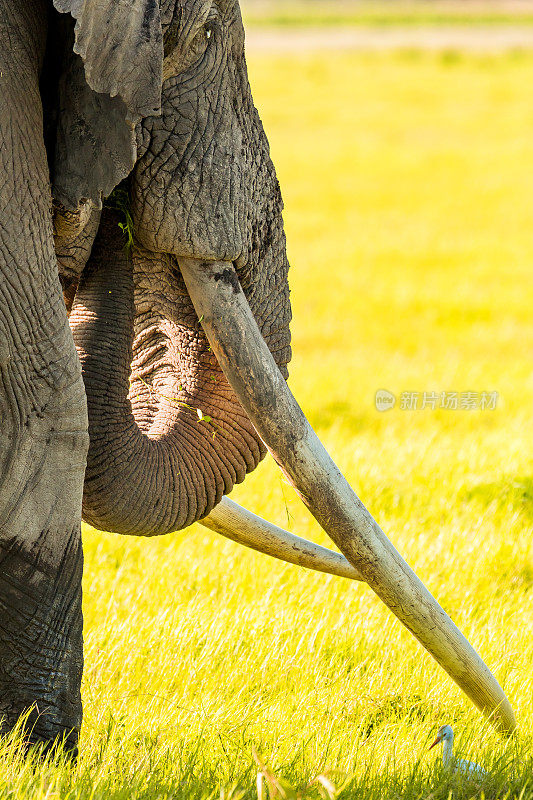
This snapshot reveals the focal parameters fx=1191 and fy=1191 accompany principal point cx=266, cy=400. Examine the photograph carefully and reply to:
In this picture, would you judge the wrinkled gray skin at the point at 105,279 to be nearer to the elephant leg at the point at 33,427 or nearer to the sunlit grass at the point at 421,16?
the elephant leg at the point at 33,427

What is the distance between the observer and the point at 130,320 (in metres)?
3.25

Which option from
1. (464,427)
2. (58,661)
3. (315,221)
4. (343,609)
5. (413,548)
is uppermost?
(315,221)

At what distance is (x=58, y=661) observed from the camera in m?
2.93

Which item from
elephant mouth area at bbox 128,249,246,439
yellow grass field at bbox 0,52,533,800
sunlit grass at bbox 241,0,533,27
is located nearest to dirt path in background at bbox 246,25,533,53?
sunlit grass at bbox 241,0,533,27

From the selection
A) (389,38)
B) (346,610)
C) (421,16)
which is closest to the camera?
(346,610)

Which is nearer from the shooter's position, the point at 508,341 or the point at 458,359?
the point at 458,359

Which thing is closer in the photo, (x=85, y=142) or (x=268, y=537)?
(x=85, y=142)

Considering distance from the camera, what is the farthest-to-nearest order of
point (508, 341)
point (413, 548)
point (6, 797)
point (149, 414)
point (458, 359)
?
point (508, 341), point (458, 359), point (413, 548), point (149, 414), point (6, 797)

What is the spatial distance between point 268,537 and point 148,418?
0.61m

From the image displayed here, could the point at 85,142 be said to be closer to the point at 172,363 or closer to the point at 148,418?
the point at 172,363

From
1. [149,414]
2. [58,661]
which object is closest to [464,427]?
[149,414]

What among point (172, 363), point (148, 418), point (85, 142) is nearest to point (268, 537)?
point (148, 418)

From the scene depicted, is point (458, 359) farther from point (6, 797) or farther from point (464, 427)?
point (6, 797)

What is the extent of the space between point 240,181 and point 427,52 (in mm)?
39203
